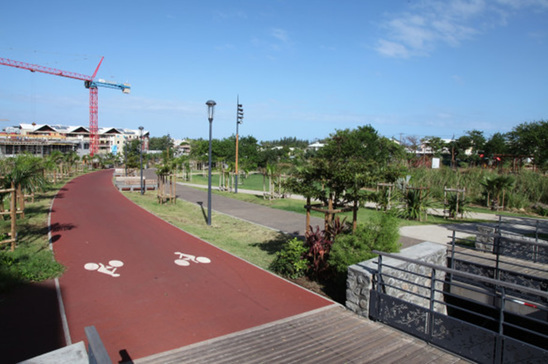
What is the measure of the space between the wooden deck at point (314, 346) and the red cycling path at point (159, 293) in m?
0.36

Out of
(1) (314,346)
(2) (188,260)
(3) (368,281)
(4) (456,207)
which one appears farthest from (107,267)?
(4) (456,207)

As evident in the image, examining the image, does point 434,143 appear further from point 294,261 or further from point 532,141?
point 294,261

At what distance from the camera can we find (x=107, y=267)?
29.9ft

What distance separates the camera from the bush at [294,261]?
27.7 ft

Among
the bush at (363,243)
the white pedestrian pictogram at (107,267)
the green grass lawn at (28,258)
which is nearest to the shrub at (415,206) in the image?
the bush at (363,243)

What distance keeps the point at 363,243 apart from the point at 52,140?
3257 inches

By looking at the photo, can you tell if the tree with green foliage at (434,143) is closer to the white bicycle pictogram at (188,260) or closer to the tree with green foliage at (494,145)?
the tree with green foliage at (494,145)

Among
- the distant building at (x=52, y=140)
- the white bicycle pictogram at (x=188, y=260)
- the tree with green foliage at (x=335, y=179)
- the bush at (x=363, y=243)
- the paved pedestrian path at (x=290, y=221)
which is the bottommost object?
the white bicycle pictogram at (x=188, y=260)

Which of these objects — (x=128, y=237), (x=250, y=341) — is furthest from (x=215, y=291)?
(x=128, y=237)

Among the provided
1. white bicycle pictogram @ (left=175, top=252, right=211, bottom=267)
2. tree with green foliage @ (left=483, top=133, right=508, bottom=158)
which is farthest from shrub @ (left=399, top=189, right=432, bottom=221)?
tree with green foliage @ (left=483, top=133, right=508, bottom=158)

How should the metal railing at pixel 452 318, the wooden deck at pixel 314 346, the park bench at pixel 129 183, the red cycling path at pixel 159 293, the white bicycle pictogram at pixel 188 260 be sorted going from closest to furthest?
the metal railing at pixel 452 318, the wooden deck at pixel 314 346, the red cycling path at pixel 159 293, the white bicycle pictogram at pixel 188 260, the park bench at pixel 129 183

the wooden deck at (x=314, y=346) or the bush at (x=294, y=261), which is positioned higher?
the bush at (x=294, y=261)

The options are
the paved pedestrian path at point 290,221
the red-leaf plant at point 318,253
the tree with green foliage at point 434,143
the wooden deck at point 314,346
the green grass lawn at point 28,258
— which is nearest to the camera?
the wooden deck at point 314,346

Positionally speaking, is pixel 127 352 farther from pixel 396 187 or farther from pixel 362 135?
pixel 362 135
